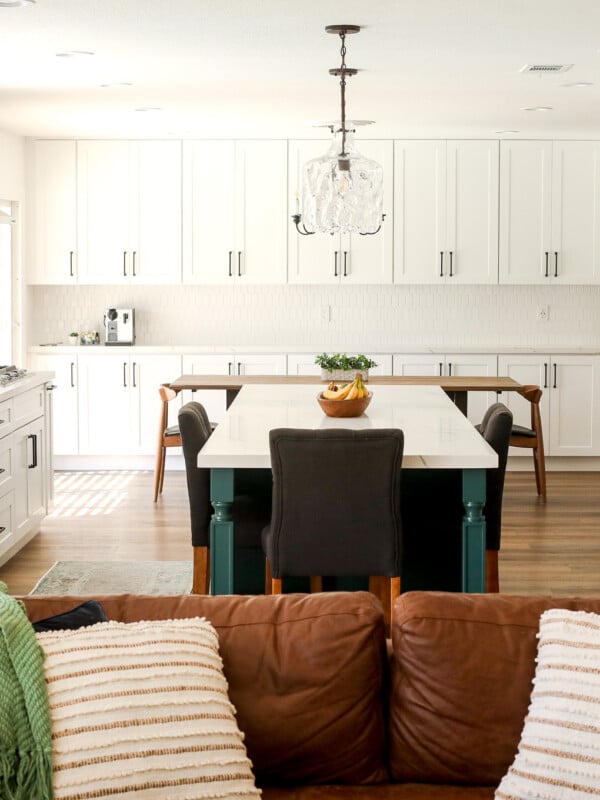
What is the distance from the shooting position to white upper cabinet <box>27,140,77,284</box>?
328 inches

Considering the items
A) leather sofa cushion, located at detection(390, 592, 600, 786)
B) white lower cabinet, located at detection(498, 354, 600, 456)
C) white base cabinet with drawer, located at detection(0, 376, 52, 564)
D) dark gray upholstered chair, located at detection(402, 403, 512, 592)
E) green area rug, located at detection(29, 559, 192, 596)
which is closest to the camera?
leather sofa cushion, located at detection(390, 592, 600, 786)

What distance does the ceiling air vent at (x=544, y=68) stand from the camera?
5539 mm

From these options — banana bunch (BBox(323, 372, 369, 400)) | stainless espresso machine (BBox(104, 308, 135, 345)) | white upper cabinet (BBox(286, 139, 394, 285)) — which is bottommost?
banana bunch (BBox(323, 372, 369, 400))

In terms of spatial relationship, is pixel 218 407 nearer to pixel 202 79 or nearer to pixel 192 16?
pixel 202 79

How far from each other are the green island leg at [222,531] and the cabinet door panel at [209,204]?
15.2ft

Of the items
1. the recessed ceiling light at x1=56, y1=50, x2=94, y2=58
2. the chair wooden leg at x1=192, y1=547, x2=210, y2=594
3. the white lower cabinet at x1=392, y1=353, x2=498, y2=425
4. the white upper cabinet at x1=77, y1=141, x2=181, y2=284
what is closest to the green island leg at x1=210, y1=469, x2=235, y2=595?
the chair wooden leg at x1=192, y1=547, x2=210, y2=594

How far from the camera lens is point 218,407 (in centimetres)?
830

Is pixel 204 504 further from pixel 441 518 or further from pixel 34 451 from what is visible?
pixel 34 451

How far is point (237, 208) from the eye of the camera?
8.39m

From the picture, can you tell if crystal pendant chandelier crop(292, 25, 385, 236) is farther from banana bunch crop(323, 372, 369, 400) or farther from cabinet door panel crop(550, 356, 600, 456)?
cabinet door panel crop(550, 356, 600, 456)

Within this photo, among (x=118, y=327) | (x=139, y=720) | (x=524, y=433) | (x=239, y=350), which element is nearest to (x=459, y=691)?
(x=139, y=720)

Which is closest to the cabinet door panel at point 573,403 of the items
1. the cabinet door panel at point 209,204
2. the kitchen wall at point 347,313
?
the kitchen wall at point 347,313

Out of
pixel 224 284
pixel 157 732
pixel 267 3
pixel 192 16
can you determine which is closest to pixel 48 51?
pixel 192 16

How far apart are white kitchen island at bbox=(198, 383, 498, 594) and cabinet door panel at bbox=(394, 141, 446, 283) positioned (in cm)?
346
